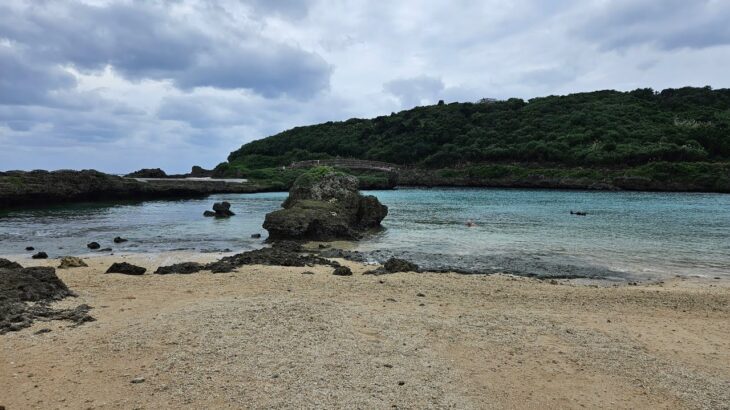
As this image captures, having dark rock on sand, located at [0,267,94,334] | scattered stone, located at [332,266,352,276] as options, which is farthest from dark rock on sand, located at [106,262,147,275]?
scattered stone, located at [332,266,352,276]

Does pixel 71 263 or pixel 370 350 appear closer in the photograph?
pixel 370 350

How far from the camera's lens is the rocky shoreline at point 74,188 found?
153ft

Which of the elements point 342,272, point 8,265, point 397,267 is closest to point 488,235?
point 397,267

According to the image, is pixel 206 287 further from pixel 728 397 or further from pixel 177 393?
pixel 728 397

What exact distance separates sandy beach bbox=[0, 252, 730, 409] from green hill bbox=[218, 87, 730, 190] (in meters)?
76.3

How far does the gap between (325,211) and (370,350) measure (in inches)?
688

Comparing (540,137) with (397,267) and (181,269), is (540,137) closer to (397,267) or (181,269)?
(397,267)

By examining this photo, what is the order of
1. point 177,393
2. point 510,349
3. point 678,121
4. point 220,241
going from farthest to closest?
point 678,121 < point 220,241 < point 510,349 < point 177,393

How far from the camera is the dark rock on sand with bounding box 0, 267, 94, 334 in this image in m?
8.55

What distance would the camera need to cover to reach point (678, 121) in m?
100

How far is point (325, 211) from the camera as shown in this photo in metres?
24.6

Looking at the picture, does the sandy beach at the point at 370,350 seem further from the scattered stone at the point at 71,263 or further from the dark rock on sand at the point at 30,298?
the scattered stone at the point at 71,263

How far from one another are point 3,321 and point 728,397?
1092 cm

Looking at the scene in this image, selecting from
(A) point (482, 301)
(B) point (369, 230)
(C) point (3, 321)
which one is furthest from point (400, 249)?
(C) point (3, 321)
